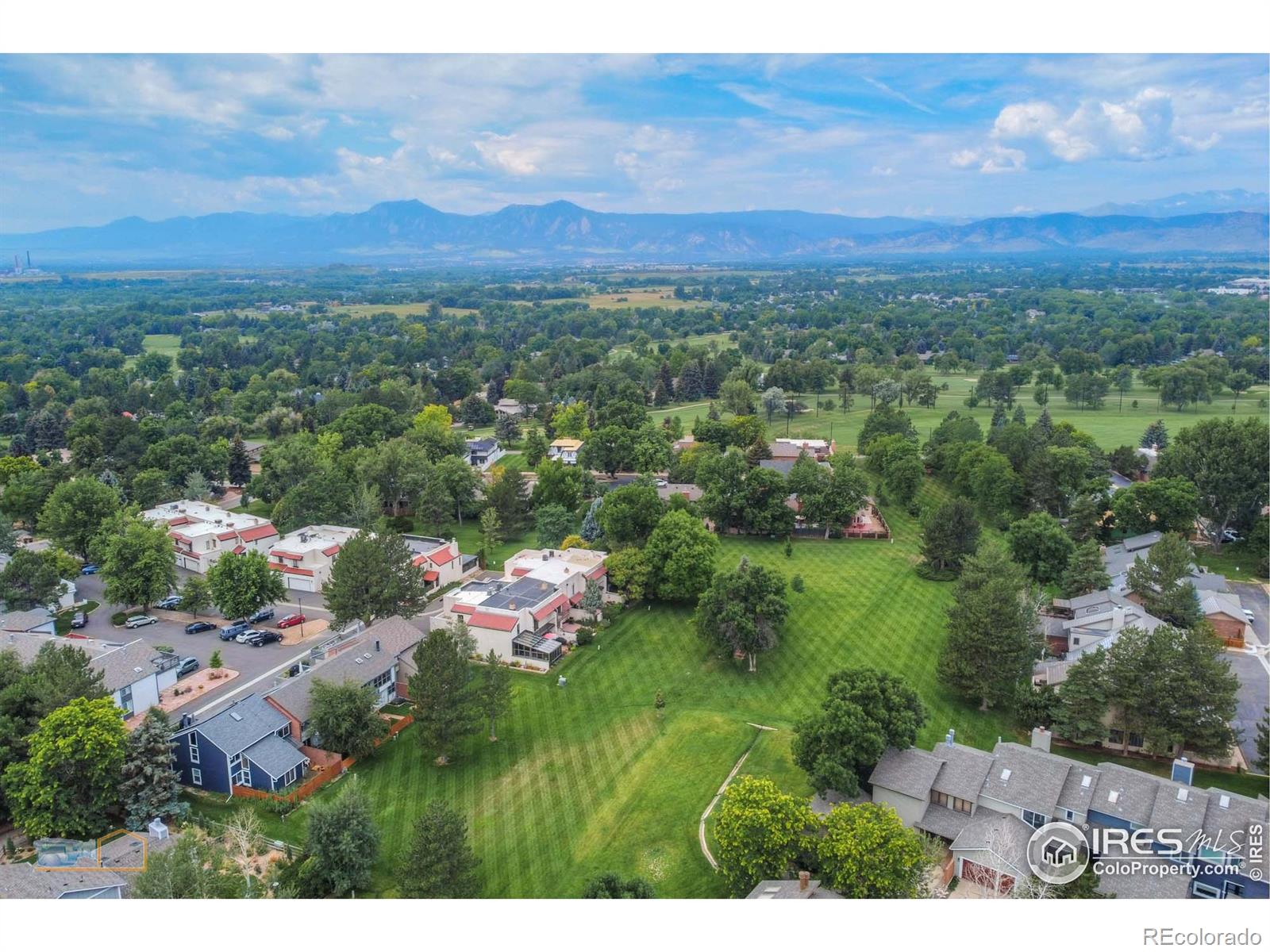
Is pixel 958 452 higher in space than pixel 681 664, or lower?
higher

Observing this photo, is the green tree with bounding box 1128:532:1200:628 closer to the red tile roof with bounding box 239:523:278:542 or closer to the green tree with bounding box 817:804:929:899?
the green tree with bounding box 817:804:929:899

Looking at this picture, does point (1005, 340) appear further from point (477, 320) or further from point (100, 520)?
point (100, 520)

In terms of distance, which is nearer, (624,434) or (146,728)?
(146,728)

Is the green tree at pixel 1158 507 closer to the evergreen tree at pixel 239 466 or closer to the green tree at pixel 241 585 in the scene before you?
the green tree at pixel 241 585

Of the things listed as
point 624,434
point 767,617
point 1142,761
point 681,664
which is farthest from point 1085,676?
point 624,434

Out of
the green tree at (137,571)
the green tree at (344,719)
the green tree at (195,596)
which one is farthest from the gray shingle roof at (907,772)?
the green tree at (195,596)

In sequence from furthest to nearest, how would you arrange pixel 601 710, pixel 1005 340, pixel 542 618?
pixel 1005 340
pixel 542 618
pixel 601 710
